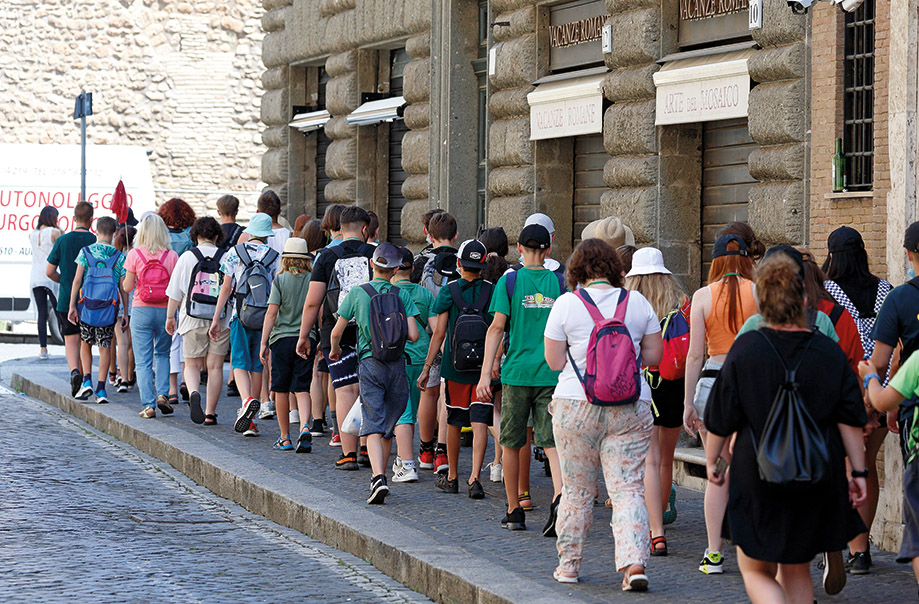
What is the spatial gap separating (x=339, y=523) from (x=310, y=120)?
1230 cm

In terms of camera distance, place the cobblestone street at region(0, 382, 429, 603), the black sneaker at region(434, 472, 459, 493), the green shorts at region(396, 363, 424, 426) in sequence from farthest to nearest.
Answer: the green shorts at region(396, 363, 424, 426)
the black sneaker at region(434, 472, 459, 493)
the cobblestone street at region(0, 382, 429, 603)

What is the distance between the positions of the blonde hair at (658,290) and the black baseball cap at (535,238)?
57 centimetres

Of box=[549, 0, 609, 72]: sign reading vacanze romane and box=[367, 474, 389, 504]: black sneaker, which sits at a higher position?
box=[549, 0, 609, 72]: sign reading vacanze romane

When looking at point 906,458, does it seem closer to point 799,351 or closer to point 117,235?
point 799,351

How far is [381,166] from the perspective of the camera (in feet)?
58.9

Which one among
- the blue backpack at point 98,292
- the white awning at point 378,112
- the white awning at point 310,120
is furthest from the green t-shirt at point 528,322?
the white awning at point 310,120

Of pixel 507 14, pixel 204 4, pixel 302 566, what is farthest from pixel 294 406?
pixel 204 4

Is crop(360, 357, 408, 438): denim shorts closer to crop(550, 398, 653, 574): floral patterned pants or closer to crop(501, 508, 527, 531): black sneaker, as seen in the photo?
crop(501, 508, 527, 531): black sneaker

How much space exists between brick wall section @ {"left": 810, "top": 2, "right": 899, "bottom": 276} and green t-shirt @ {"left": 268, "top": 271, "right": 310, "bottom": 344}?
11.7 ft

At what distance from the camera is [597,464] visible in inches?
254

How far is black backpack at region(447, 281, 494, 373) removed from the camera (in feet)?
28.3

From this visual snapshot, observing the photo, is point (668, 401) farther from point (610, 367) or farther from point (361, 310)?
point (361, 310)

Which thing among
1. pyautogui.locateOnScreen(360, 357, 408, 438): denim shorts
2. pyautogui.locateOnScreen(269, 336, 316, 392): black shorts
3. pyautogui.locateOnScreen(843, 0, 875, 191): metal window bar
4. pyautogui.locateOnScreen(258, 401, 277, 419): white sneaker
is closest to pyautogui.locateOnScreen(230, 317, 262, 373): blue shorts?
pyautogui.locateOnScreen(269, 336, 316, 392): black shorts

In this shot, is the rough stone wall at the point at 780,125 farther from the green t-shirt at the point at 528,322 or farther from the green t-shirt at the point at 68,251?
the green t-shirt at the point at 68,251
